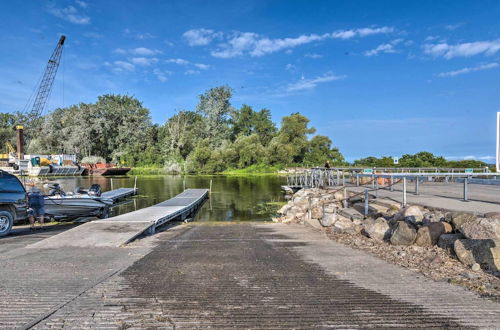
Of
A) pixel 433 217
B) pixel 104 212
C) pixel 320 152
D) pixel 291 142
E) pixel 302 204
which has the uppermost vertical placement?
pixel 291 142

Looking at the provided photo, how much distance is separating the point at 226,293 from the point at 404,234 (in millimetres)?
4504

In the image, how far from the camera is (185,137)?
2697 inches

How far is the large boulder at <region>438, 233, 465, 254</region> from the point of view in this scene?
6118 mm

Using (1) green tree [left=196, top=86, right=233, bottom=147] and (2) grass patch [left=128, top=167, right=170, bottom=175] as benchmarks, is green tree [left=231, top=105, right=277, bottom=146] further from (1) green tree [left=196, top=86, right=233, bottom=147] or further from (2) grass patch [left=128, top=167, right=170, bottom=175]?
(2) grass patch [left=128, top=167, right=170, bottom=175]

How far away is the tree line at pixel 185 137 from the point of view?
207 ft

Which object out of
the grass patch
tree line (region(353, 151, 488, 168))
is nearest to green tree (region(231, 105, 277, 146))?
the grass patch

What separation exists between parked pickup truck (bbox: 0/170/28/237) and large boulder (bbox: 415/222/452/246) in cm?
1092

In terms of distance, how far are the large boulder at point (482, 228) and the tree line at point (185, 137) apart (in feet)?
184

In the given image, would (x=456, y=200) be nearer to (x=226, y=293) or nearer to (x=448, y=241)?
(x=448, y=241)

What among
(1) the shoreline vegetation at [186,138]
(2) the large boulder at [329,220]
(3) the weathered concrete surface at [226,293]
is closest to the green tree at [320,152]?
(1) the shoreline vegetation at [186,138]

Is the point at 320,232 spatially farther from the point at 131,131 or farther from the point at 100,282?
the point at 131,131

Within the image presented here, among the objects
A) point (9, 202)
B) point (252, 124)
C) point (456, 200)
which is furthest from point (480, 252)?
point (252, 124)

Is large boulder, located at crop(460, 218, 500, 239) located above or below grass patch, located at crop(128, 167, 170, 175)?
below

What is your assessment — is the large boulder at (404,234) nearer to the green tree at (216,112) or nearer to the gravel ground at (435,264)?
the gravel ground at (435,264)
